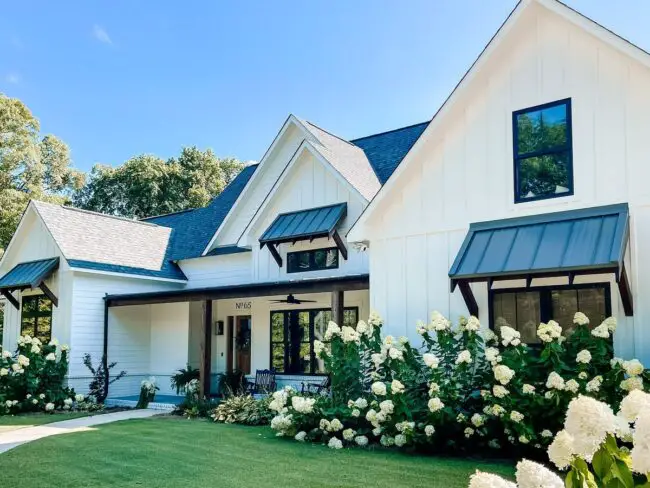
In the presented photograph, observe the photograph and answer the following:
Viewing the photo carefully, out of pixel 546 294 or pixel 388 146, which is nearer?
pixel 546 294

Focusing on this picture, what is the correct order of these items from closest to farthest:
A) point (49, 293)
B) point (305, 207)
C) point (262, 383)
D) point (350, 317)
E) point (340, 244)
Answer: point (340, 244) → point (350, 317) → point (305, 207) → point (262, 383) → point (49, 293)

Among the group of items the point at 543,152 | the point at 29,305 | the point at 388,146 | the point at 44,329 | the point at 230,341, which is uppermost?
the point at 388,146

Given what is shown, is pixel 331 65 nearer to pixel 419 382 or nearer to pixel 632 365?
pixel 419 382

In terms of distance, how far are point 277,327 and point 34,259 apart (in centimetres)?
836

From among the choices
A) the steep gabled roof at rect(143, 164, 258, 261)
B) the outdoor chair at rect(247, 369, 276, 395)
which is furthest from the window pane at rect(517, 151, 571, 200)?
the steep gabled roof at rect(143, 164, 258, 261)

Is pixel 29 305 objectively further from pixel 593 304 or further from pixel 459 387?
pixel 593 304

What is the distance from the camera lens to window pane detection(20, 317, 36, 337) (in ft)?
66.2

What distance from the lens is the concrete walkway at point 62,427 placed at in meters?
12.0

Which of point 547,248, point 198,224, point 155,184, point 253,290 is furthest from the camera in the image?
point 155,184

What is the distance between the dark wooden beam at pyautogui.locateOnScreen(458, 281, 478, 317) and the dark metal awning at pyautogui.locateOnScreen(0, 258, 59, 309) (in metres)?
13.3

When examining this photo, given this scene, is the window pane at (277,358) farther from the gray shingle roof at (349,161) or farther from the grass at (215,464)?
the grass at (215,464)

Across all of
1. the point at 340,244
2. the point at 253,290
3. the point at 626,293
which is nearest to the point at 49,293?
the point at 253,290

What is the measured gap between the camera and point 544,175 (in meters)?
10.4

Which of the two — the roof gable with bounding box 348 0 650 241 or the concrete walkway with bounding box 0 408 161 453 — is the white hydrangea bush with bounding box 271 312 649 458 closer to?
the roof gable with bounding box 348 0 650 241
